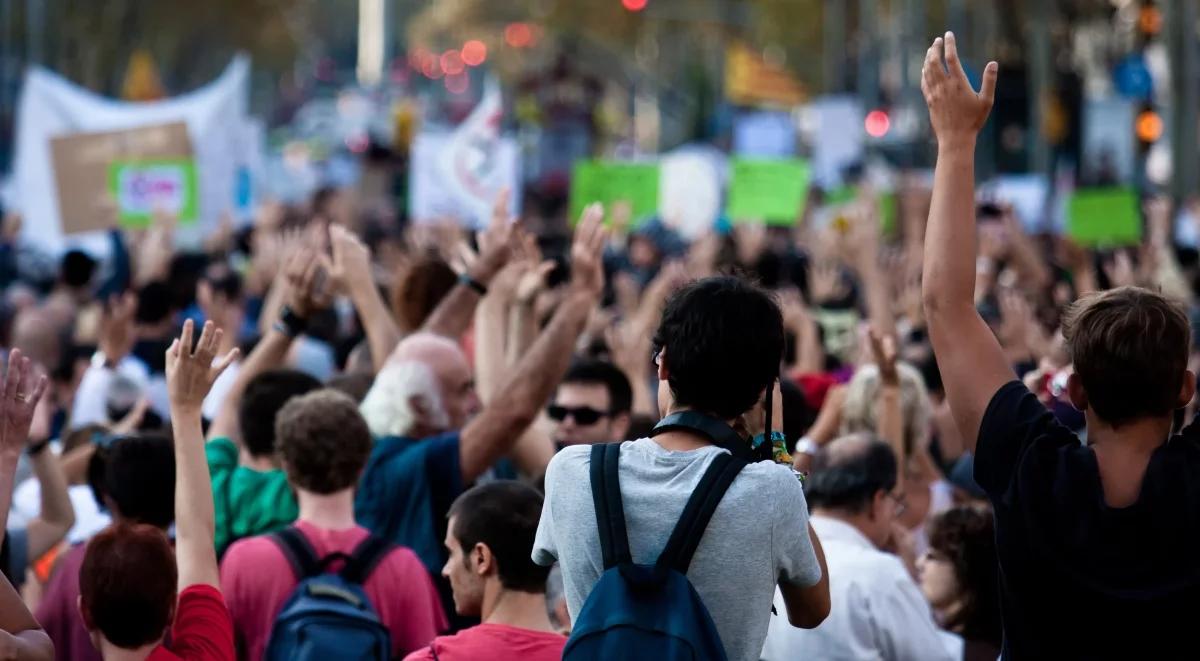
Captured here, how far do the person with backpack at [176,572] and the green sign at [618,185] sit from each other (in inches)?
479

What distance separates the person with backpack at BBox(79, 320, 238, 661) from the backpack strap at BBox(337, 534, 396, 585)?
0.40m

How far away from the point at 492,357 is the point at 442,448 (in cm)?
161

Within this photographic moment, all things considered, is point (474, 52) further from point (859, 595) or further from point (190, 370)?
point (190, 370)

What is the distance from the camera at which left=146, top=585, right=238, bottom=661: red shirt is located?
4.21 metres

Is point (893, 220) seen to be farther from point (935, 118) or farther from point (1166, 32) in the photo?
point (935, 118)

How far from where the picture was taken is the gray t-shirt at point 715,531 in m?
3.35

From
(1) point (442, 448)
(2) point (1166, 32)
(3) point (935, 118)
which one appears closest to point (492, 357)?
(1) point (442, 448)

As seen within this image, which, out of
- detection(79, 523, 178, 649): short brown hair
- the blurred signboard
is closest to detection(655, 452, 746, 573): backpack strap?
detection(79, 523, 178, 649): short brown hair

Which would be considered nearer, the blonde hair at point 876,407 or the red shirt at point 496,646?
the red shirt at point 496,646

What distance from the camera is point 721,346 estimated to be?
136 inches

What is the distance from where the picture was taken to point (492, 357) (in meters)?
7.05

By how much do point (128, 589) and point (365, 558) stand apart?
0.85 metres

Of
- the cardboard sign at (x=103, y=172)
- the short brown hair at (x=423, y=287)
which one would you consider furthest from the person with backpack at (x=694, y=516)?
the cardboard sign at (x=103, y=172)

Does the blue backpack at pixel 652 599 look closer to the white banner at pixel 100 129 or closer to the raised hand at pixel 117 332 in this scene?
the raised hand at pixel 117 332
